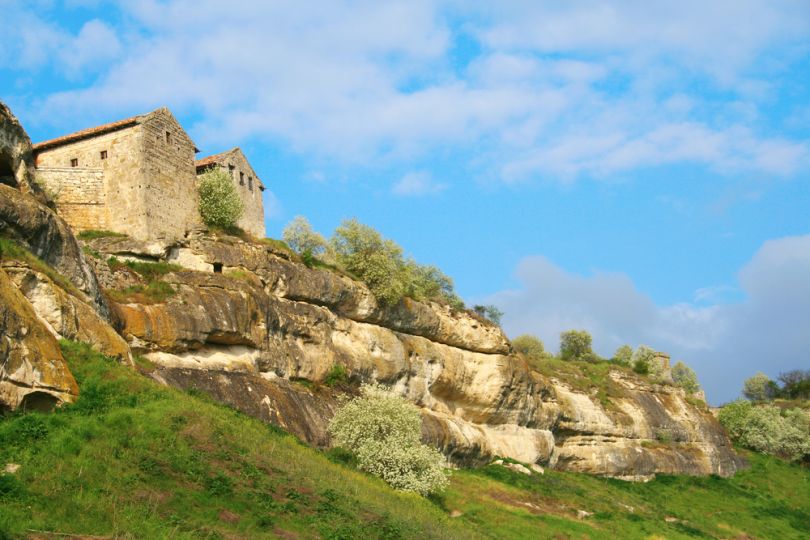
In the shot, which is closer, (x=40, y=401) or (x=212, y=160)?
(x=40, y=401)

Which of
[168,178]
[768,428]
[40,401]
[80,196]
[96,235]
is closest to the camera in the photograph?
[40,401]

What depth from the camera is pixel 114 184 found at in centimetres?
4178

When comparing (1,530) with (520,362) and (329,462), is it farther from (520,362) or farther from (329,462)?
(520,362)

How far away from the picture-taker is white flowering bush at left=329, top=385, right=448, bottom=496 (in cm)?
3353

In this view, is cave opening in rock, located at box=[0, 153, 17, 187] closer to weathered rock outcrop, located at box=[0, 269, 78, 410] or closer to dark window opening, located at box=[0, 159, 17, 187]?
dark window opening, located at box=[0, 159, 17, 187]

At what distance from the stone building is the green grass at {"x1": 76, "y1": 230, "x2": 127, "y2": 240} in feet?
28.2

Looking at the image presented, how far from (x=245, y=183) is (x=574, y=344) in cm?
5376

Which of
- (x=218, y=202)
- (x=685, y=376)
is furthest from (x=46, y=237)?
(x=685, y=376)

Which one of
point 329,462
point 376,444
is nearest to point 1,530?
point 329,462

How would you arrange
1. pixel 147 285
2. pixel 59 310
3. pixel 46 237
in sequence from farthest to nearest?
pixel 147 285
pixel 46 237
pixel 59 310

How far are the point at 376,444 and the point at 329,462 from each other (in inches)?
138

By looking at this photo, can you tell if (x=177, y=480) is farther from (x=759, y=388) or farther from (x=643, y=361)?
(x=759, y=388)

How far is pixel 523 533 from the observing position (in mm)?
34656

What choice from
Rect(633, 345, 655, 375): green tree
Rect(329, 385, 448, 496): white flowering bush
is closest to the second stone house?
Rect(329, 385, 448, 496): white flowering bush
